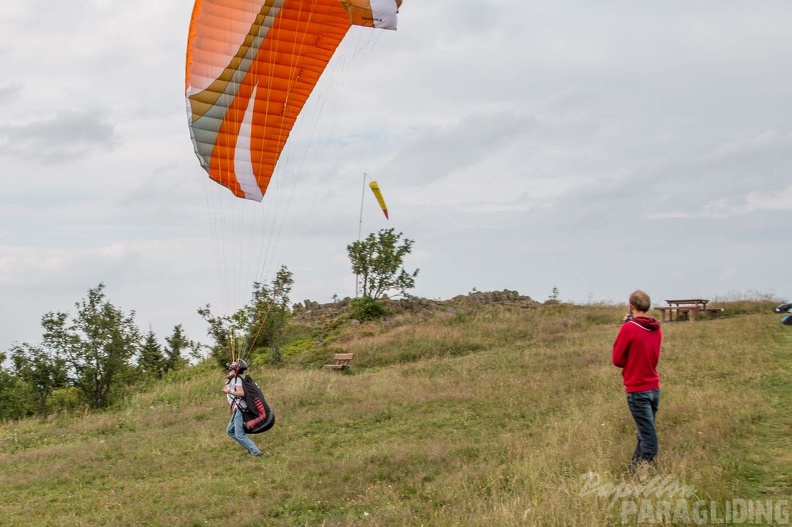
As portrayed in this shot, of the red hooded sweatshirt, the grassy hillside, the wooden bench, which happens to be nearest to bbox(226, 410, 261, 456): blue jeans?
the grassy hillside

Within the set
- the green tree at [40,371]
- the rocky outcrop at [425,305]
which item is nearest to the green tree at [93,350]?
the green tree at [40,371]

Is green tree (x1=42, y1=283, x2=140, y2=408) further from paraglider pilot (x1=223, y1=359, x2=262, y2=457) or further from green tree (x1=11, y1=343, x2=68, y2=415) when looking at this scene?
paraglider pilot (x1=223, y1=359, x2=262, y2=457)

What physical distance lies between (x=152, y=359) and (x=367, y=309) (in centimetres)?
783

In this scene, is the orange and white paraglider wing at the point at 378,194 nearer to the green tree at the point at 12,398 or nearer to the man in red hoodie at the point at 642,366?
the green tree at the point at 12,398

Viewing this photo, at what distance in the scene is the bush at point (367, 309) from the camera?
27.1 m

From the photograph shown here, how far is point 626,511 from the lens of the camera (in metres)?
6.69

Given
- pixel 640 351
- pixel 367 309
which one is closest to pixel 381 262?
pixel 367 309

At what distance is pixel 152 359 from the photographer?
1019 inches

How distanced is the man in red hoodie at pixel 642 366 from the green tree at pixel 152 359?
19.9 m

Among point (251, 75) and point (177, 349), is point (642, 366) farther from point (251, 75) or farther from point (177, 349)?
point (177, 349)

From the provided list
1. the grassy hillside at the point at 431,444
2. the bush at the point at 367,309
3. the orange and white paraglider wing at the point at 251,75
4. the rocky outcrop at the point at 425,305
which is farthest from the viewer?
the rocky outcrop at the point at 425,305

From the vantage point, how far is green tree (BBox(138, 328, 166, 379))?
2523 centimetres

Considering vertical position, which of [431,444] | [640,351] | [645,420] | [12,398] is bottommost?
[12,398]

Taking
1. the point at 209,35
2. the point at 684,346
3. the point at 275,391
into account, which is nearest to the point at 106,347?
the point at 275,391
